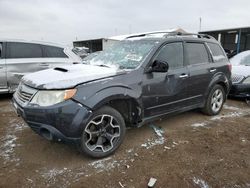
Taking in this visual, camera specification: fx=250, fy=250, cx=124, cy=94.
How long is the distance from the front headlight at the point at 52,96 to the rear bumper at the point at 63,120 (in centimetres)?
6

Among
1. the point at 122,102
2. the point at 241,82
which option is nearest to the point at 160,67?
the point at 122,102

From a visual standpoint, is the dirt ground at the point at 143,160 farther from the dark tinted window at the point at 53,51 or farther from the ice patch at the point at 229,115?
Answer: the dark tinted window at the point at 53,51

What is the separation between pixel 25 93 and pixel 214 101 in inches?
153

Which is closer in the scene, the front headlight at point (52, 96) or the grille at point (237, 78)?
the front headlight at point (52, 96)

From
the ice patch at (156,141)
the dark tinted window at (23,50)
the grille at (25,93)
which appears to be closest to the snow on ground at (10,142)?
the grille at (25,93)

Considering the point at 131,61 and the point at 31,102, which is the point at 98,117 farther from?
the point at 131,61

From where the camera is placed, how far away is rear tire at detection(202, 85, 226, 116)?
5254mm

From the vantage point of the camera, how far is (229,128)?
4762 millimetres

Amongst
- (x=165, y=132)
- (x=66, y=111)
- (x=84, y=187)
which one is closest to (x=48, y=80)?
(x=66, y=111)

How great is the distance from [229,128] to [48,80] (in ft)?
11.3

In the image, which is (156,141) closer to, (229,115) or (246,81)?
(229,115)

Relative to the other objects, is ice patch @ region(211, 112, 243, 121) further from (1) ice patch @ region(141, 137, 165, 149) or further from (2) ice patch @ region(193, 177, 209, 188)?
(2) ice patch @ region(193, 177, 209, 188)

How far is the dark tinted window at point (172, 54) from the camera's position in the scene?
420cm

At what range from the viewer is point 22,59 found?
6938 millimetres
